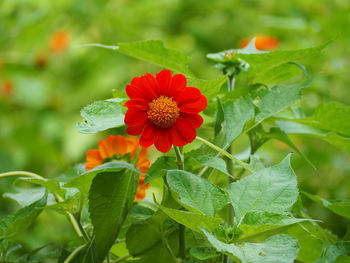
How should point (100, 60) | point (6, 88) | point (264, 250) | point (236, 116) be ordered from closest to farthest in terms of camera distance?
point (264, 250) → point (236, 116) → point (6, 88) → point (100, 60)

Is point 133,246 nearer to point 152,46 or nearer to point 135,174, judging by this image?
point 135,174

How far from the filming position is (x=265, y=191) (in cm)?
Result: 38

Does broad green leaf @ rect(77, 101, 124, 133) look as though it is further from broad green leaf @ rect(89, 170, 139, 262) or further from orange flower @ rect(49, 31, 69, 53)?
orange flower @ rect(49, 31, 69, 53)

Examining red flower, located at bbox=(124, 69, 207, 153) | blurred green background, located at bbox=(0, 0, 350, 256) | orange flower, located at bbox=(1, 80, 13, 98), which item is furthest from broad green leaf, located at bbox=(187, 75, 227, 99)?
orange flower, located at bbox=(1, 80, 13, 98)

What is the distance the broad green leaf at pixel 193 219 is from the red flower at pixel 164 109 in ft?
0.24

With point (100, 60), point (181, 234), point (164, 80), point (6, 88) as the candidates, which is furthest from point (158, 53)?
point (100, 60)

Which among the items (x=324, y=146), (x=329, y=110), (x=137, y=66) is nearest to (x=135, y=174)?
(x=329, y=110)

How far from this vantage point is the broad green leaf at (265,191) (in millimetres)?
375

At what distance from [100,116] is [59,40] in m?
1.59

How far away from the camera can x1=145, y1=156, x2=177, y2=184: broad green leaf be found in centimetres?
39

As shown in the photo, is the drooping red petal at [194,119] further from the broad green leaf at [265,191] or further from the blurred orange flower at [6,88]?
the blurred orange flower at [6,88]

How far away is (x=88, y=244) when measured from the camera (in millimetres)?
432

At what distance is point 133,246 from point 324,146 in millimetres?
1080

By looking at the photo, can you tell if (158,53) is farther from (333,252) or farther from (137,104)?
(333,252)
